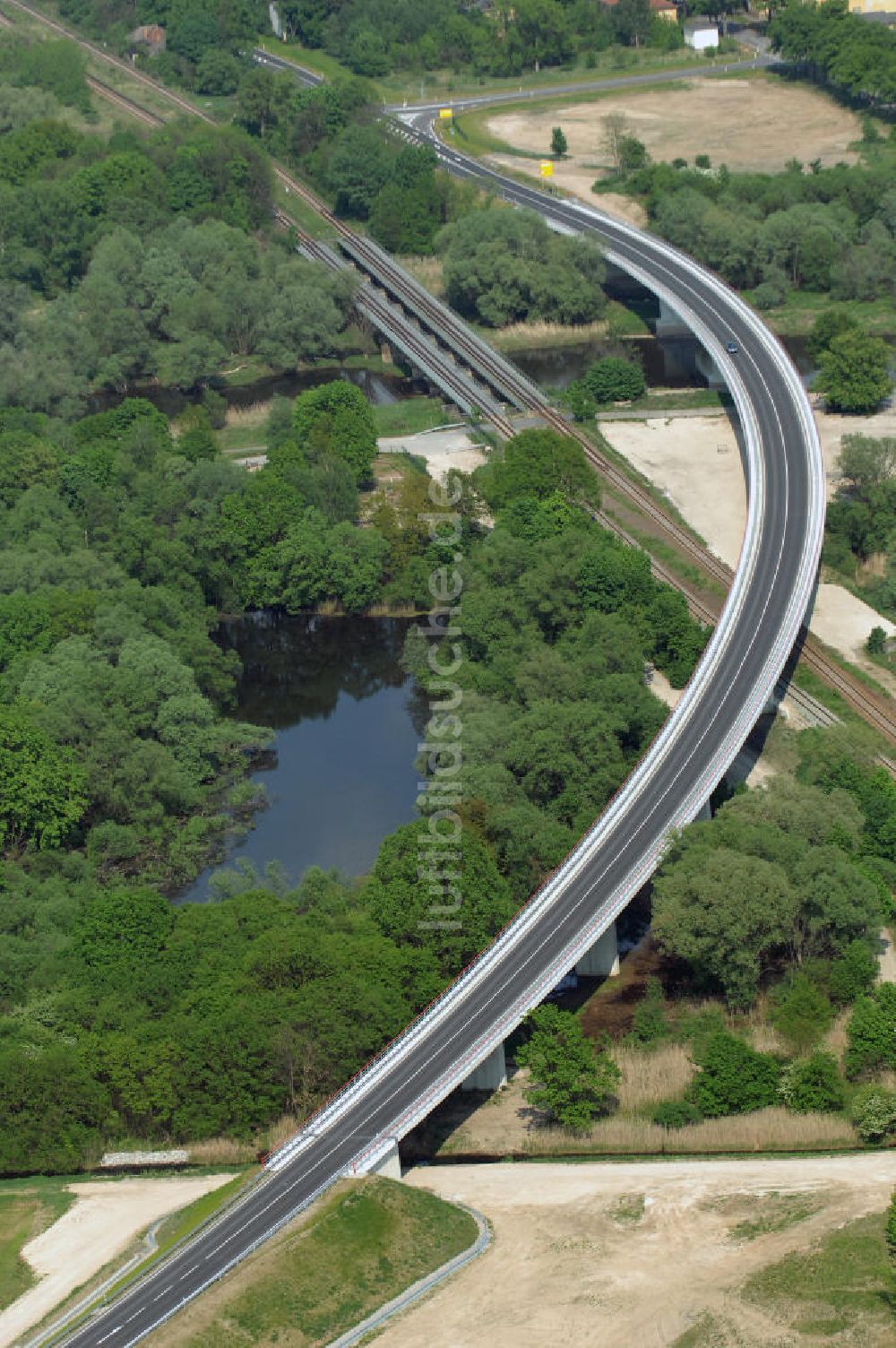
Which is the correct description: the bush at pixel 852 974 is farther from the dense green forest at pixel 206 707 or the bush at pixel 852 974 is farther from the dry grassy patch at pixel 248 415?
the dry grassy patch at pixel 248 415

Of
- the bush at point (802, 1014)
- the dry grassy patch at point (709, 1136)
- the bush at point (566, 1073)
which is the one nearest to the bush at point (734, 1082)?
the dry grassy patch at point (709, 1136)

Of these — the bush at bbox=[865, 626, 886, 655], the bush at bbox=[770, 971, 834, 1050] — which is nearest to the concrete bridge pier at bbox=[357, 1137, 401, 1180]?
the bush at bbox=[770, 971, 834, 1050]

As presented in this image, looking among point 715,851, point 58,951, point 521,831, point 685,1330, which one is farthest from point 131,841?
point 685,1330

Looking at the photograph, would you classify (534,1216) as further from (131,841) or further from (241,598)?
(241,598)

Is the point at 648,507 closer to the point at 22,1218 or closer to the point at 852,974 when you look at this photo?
the point at 852,974

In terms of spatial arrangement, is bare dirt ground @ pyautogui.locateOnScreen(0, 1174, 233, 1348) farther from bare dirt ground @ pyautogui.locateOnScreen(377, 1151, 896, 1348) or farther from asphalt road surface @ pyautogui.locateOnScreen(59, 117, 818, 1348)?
bare dirt ground @ pyautogui.locateOnScreen(377, 1151, 896, 1348)

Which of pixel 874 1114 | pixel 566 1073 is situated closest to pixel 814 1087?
pixel 874 1114

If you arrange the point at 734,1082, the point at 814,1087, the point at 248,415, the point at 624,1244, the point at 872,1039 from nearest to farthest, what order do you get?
the point at 624,1244, the point at 814,1087, the point at 734,1082, the point at 872,1039, the point at 248,415
